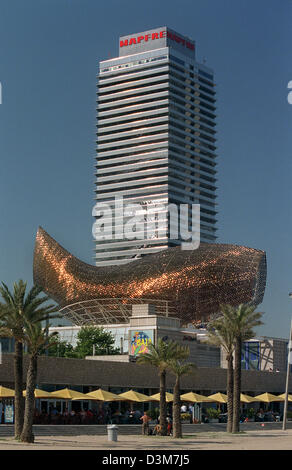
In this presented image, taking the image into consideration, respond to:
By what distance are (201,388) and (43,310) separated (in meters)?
39.1

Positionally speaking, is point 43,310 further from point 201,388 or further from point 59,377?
point 201,388

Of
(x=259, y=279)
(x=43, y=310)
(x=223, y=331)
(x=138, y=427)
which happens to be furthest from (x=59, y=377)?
(x=259, y=279)

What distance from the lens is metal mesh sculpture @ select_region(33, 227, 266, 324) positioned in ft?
340

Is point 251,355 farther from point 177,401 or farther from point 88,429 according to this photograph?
point 177,401

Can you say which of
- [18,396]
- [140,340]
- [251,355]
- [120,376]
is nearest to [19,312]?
[18,396]

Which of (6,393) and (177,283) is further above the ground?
(177,283)

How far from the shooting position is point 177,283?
10381 centimetres

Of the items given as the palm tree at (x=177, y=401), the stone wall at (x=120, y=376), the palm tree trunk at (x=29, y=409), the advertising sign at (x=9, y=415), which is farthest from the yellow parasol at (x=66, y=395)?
the palm tree trunk at (x=29, y=409)

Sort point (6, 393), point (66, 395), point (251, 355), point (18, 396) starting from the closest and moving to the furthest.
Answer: point (18, 396) < point (6, 393) < point (66, 395) < point (251, 355)

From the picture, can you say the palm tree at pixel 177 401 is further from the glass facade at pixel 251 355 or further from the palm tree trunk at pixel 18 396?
the glass facade at pixel 251 355

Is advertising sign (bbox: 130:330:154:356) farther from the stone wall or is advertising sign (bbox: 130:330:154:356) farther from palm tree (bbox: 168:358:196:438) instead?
palm tree (bbox: 168:358:196:438)

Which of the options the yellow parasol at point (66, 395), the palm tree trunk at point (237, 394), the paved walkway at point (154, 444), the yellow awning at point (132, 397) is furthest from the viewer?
the yellow awning at point (132, 397)

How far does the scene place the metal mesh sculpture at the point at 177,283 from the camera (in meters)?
104
